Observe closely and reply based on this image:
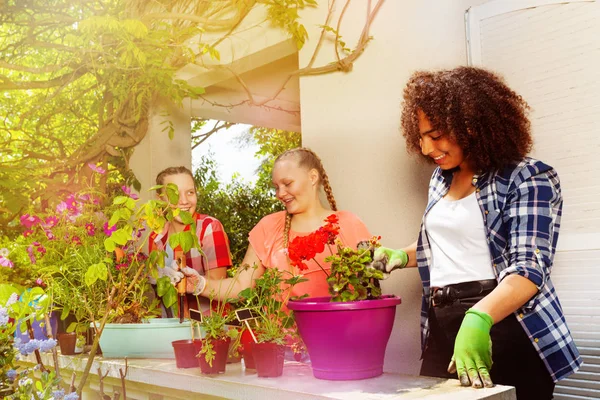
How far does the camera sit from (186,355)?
152 cm

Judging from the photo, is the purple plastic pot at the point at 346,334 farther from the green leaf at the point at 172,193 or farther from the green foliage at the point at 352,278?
the green leaf at the point at 172,193

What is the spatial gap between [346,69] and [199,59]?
4.02ft

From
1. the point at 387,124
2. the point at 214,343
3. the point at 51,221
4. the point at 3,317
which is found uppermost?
the point at 387,124

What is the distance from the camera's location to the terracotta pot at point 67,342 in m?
1.92

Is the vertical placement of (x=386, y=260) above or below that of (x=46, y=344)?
above

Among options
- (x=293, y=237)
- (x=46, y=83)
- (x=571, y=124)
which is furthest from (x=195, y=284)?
(x=46, y=83)

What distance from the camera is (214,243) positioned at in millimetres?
2639

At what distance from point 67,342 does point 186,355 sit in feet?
1.98

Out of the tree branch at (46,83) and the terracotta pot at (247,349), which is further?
the tree branch at (46,83)

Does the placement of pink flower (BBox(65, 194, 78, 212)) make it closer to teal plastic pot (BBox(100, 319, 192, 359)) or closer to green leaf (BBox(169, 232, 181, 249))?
teal plastic pot (BBox(100, 319, 192, 359))

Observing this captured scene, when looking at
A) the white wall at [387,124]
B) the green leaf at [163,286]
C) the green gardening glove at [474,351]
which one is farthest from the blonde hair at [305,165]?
the green gardening glove at [474,351]

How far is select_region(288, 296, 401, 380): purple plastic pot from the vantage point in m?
1.28

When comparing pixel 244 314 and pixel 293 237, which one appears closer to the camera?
pixel 244 314

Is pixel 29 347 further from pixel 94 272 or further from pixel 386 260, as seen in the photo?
pixel 386 260
